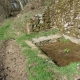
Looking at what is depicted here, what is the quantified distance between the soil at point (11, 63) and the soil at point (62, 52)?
3.77 feet

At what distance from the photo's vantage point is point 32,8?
42.1 feet

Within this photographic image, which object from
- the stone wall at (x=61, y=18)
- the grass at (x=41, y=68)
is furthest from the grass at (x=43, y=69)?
the stone wall at (x=61, y=18)

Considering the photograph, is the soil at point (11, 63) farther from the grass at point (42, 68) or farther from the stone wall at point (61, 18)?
the stone wall at point (61, 18)

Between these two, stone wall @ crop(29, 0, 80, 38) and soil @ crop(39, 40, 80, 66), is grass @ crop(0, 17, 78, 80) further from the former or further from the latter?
stone wall @ crop(29, 0, 80, 38)

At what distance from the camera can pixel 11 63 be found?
24.0ft

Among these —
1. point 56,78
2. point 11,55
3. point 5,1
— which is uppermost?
point 56,78

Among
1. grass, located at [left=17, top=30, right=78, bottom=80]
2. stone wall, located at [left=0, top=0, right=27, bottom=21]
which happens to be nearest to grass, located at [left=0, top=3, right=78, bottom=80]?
grass, located at [left=17, top=30, right=78, bottom=80]

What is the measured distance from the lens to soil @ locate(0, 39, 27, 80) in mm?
6340

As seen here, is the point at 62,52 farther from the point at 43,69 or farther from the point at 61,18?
the point at 61,18

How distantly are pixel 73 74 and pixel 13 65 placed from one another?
2.27m

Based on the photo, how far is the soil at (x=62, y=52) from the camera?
7184 mm

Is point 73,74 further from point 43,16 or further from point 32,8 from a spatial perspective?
point 32,8

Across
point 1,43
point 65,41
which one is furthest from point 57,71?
point 1,43

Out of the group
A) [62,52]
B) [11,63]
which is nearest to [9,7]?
[62,52]
